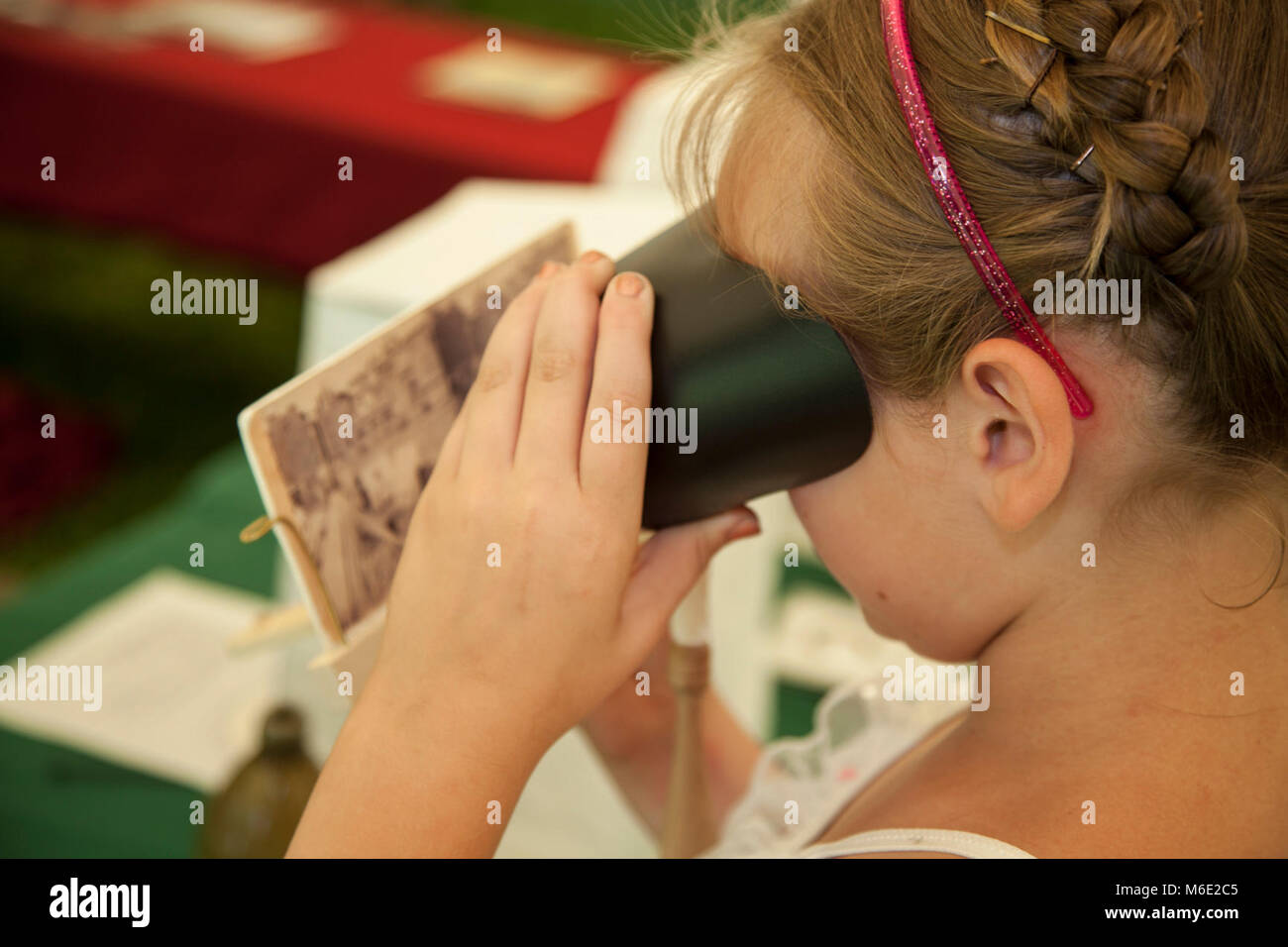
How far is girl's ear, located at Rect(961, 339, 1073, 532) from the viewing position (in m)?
0.62

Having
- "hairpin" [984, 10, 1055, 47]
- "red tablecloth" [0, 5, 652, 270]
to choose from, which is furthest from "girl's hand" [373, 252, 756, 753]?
"red tablecloth" [0, 5, 652, 270]

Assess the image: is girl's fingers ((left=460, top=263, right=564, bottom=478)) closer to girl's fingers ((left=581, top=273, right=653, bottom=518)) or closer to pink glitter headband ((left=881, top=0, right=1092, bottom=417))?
girl's fingers ((left=581, top=273, right=653, bottom=518))

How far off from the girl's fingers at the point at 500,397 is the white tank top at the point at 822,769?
368 mm

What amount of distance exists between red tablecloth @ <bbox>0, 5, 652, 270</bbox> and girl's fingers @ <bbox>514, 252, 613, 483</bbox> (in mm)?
1703

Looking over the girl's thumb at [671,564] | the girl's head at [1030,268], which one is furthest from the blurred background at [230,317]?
the girl's thumb at [671,564]

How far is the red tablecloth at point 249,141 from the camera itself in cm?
245

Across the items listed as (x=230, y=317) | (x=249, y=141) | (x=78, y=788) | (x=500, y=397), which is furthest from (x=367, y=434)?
(x=230, y=317)

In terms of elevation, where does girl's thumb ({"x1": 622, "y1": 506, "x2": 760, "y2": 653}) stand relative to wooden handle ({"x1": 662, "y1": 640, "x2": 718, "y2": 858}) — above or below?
above

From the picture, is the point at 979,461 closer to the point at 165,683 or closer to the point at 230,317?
the point at 165,683

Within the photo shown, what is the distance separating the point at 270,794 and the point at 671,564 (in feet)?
1.32

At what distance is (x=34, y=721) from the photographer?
1219 millimetres
